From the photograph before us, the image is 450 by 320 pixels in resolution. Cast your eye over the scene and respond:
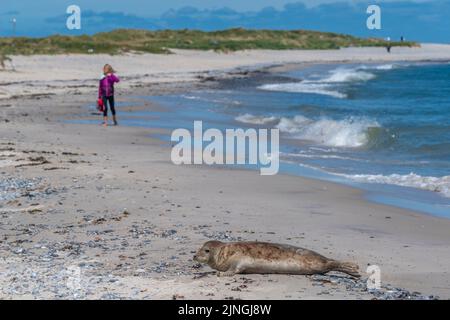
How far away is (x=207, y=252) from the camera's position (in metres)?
6.97

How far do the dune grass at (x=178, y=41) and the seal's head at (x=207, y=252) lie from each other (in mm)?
39515

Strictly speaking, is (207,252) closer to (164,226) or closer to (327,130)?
(164,226)

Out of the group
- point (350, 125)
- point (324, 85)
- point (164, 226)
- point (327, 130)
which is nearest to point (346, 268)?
point (164, 226)

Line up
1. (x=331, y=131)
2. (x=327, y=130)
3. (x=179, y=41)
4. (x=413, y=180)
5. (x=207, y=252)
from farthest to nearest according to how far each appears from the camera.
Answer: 1. (x=179, y=41)
2. (x=327, y=130)
3. (x=331, y=131)
4. (x=413, y=180)
5. (x=207, y=252)

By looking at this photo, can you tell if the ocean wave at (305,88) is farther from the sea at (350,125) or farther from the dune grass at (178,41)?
the dune grass at (178,41)

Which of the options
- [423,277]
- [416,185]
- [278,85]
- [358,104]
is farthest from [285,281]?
[278,85]

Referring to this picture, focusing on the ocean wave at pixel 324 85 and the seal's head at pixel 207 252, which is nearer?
the seal's head at pixel 207 252

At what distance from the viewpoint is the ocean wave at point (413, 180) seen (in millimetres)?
12180

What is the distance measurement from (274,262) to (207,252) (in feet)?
2.03

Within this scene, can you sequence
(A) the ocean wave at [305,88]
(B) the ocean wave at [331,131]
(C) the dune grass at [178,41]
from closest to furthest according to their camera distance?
(B) the ocean wave at [331,131] < (A) the ocean wave at [305,88] < (C) the dune grass at [178,41]

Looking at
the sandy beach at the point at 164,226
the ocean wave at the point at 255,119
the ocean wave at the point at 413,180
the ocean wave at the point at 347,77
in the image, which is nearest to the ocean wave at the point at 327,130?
the ocean wave at the point at 255,119

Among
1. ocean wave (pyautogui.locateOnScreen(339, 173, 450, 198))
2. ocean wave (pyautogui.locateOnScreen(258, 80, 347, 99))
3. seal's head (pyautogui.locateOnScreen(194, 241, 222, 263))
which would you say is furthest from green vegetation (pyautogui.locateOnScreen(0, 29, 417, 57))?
seal's head (pyautogui.locateOnScreen(194, 241, 222, 263))
